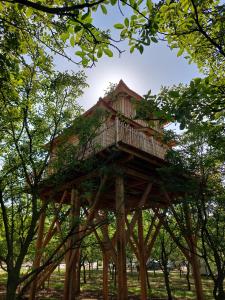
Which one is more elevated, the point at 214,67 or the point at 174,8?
the point at 214,67

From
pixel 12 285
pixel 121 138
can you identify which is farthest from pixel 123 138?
Result: pixel 12 285

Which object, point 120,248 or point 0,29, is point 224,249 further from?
point 0,29

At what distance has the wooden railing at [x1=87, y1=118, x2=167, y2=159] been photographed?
10.4 meters

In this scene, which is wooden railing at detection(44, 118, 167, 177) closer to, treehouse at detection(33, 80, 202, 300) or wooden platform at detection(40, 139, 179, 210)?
treehouse at detection(33, 80, 202, 300)

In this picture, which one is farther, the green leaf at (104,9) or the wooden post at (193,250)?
the wooden post at (193,250)

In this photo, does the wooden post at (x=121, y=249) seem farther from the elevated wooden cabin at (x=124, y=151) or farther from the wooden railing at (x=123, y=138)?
the wooden railing at (x=123, y=138)

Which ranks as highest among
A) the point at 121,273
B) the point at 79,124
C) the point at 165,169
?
the point at 79,124

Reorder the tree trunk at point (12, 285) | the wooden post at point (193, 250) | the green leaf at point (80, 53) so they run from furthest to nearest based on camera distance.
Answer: the wooden post at point (193, 250) → the tree trunk at point (12, 285) → the green leaf at point (80, 53)

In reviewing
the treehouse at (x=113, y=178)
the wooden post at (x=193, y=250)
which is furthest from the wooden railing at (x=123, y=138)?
the wooden post at (x=193, y=250)

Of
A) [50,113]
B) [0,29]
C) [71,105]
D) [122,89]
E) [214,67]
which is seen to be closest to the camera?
[0,29]

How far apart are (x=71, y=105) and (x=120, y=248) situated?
5.40 m

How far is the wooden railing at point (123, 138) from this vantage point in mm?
10391

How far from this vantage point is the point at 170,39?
5098 mm

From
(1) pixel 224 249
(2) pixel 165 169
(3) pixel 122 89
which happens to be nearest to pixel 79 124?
(2) pixel 165 169
